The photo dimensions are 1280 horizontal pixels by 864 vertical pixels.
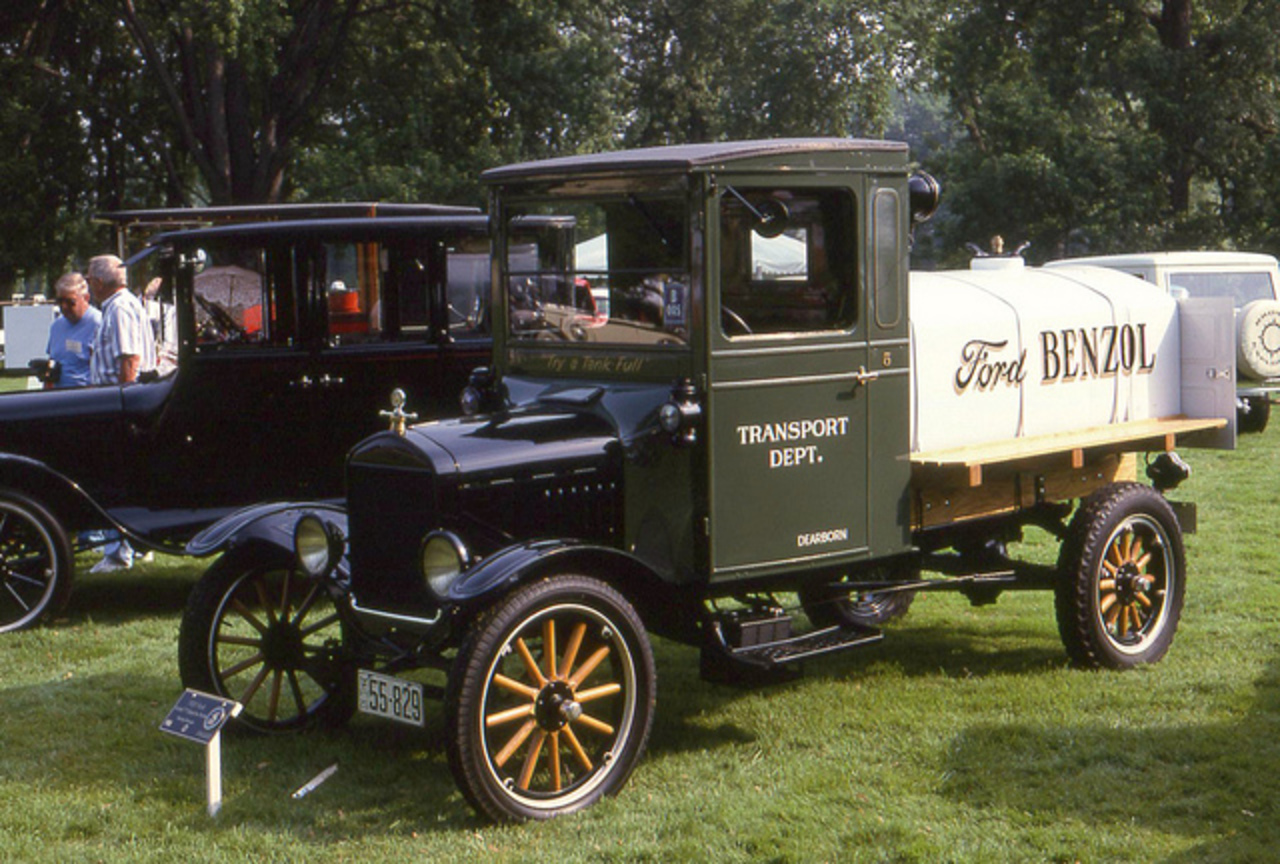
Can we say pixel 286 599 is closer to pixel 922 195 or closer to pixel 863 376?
pixel 863 376

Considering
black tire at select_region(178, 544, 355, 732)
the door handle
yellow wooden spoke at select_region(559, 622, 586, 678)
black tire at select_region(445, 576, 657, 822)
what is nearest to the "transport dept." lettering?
the door handle

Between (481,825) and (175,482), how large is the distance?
4384 mm

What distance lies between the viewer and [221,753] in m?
6.01

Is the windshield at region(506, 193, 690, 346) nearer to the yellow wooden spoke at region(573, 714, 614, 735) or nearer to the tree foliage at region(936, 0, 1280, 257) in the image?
the yellow wooden spoke at region(573, 714, 614, 735)

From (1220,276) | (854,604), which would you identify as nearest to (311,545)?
(854,604)

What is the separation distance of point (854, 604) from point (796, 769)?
237 centimetres

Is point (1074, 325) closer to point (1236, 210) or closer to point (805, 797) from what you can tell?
point (805, 797)

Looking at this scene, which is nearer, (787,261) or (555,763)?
(555,763)

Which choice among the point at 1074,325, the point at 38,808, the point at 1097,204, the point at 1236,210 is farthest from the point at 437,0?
the point at 38,808

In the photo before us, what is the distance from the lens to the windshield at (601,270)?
566cm

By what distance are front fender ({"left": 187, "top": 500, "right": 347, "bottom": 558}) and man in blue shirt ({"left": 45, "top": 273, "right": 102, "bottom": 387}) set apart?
13.9 ft

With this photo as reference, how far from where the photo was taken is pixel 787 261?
5.87 m

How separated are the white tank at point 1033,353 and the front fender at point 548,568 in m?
1.54

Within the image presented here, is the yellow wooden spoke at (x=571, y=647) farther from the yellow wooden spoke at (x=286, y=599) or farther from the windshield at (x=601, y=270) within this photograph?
the yellow wooden spoke at (x=286, y=599)
